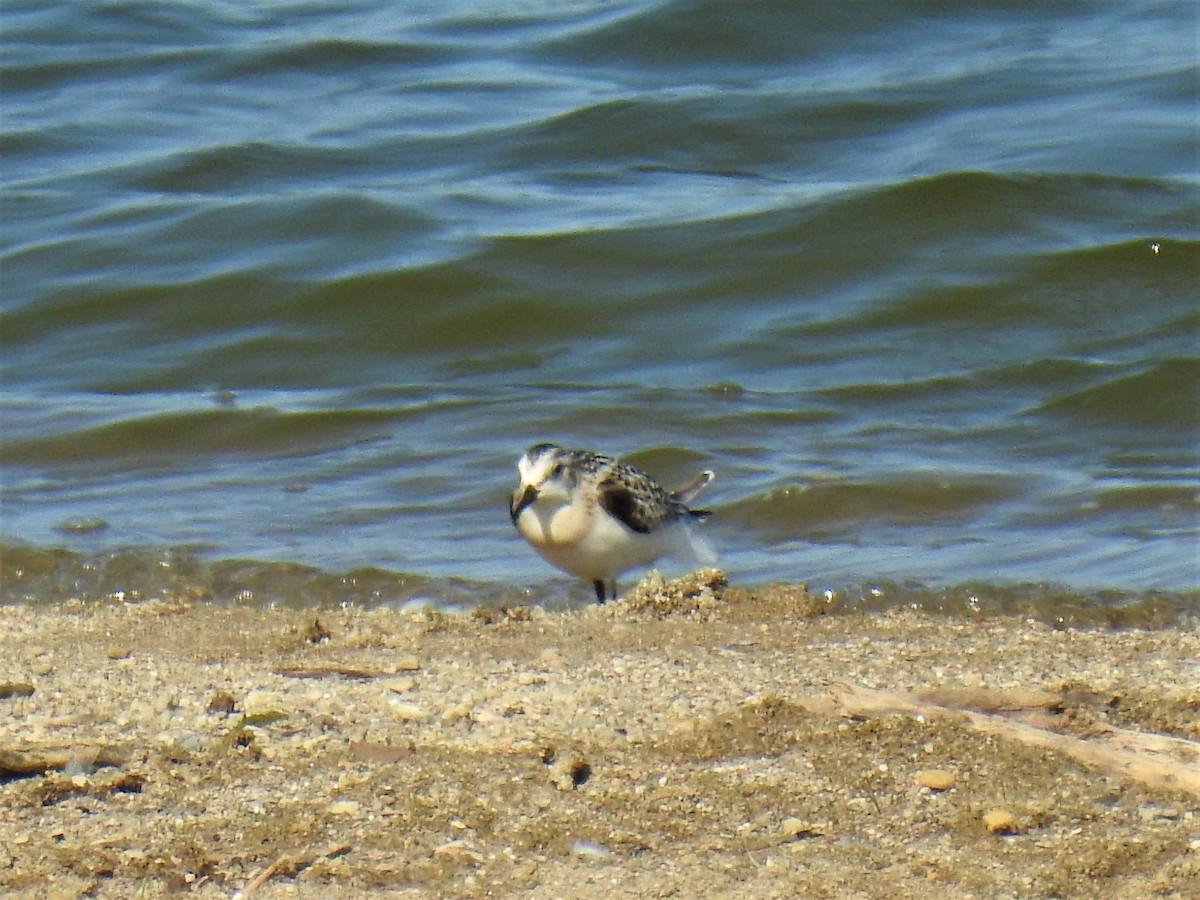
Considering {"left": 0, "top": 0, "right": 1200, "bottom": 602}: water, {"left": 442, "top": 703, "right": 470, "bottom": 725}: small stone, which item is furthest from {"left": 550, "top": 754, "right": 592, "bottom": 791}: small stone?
{"left": 0, "top": 0, "right": 1200, "bottom": 602}: water

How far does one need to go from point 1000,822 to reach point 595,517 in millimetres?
3227

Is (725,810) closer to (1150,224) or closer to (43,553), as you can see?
(43,553)

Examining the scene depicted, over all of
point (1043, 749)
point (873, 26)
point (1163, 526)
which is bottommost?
point (1163, 526)

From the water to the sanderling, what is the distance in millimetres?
330

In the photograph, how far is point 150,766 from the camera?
4.25m

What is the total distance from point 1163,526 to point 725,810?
4.08 metres

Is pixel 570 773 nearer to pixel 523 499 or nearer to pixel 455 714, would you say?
pixel 455 714

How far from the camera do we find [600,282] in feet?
40.3

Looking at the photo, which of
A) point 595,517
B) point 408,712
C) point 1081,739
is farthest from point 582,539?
point 1081,739

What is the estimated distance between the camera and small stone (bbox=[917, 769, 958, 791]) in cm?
406

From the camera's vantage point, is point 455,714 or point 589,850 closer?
point 589,850

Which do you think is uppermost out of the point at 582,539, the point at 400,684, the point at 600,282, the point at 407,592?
the point at 400,684

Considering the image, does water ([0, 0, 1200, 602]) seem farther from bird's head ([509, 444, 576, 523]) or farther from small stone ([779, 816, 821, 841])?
small stone ([779, 816, 821, 841])

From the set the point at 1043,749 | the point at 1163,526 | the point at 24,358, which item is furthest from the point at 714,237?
the point at 1043,749
